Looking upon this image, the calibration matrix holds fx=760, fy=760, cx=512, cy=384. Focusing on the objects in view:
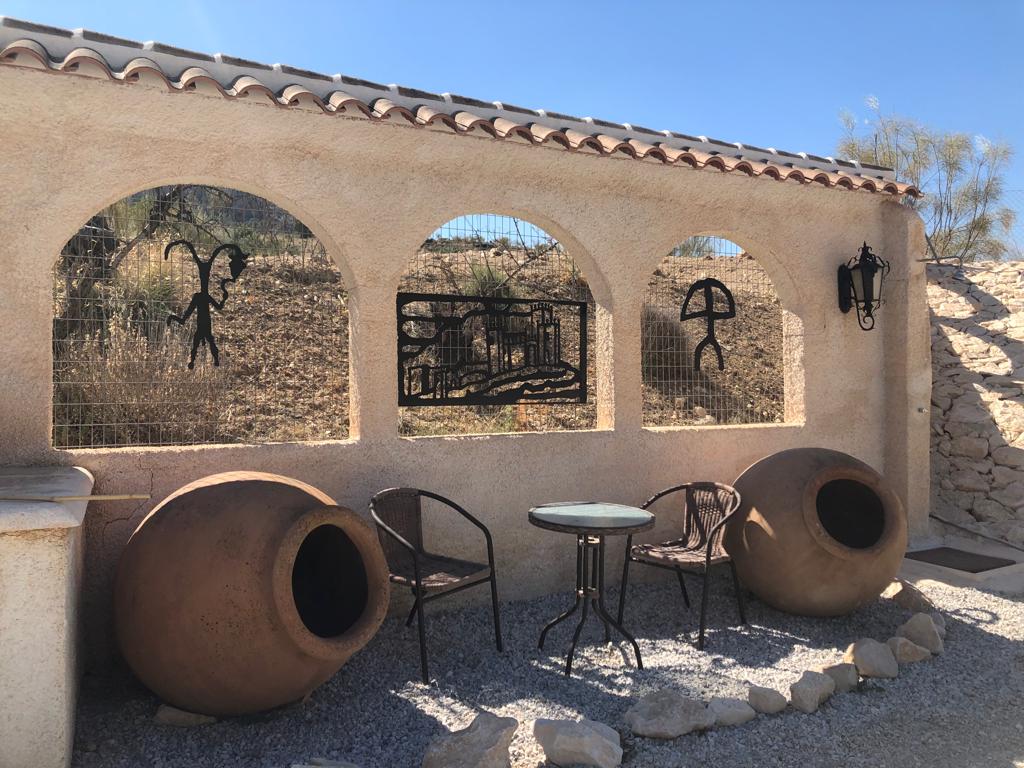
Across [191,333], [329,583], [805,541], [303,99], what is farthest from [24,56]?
[805,541]

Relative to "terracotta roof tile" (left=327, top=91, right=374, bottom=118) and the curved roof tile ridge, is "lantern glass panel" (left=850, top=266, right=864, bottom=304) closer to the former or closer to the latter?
the curved roof tile ridge

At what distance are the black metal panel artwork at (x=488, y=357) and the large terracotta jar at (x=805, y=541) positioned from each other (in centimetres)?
156

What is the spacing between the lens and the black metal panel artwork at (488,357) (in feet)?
17.4

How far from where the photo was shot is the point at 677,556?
4906 millimetres

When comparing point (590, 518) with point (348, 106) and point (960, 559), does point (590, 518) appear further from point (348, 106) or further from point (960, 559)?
point (960, 559)

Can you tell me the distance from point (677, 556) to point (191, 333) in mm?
5861

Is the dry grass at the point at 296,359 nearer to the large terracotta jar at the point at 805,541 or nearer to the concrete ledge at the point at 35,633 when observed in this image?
the large terracotta jar at the point at 805,541

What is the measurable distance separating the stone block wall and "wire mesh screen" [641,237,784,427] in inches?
67.2

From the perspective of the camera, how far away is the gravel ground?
3.30m

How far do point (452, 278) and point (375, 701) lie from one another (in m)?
6.35

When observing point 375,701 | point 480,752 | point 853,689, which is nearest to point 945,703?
point 853,689

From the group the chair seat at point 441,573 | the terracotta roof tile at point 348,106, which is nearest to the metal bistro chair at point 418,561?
the chair seat at point 441,573

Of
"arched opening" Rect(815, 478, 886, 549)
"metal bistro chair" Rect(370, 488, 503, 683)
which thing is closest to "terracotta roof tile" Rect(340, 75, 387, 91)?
"metal bistro chair" Rect(370, 488, 503, 683)

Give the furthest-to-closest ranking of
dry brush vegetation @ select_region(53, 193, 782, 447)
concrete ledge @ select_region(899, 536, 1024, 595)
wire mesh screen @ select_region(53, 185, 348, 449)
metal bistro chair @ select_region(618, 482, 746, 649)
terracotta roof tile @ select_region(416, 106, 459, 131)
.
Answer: dry brush vegetation @ select_region(53, 193, 782, 447) → wire mesh screen @ select_region(53, 185, 348, 449) → concrete ledge @ select_region(899, 536, 1024, 595) → terracotta roof tile @ select_region(416, 106, 459, 131) → metal bistro chair @ select_region(618, 482, 746, 649)
